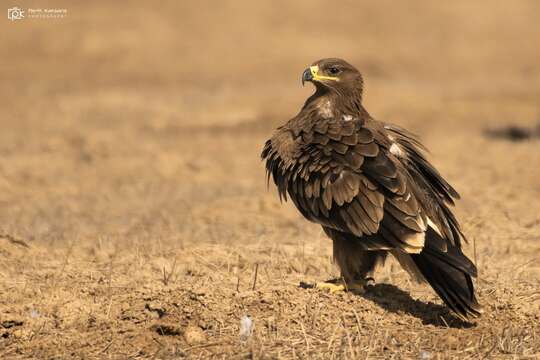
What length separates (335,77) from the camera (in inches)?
297

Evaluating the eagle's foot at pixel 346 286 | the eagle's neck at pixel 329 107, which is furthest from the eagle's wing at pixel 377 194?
the eagle's foot at pixel 346 286

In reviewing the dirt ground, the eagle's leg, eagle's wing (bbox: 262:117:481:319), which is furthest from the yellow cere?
the dirt ground

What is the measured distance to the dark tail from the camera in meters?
5.91

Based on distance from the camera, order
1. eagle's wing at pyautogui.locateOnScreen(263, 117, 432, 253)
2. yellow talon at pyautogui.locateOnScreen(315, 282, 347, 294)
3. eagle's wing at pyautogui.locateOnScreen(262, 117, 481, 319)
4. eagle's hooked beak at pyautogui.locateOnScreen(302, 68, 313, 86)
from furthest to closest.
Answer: eagle's hooked beak at pyautogui.locateOnScreen(302, 68, 313, 86) < yellow talon at pyautogui.locateOnScreen(315, 282, 347, 294) < eagle's wing at pyautogui.locateOnScreen(263, 117, 432, 253) < eagle's wing at pyautogui.locateOnScreen(262, 117, 481, 319)

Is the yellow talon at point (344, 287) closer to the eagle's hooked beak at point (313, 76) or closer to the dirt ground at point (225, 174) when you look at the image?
the dirt ground at point (225, 174)

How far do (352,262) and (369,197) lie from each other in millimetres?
566

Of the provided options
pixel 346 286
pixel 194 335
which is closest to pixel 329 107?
pixel 346 286

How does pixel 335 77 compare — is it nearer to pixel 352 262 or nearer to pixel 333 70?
pixel 333 70

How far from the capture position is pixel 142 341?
5.84 metres

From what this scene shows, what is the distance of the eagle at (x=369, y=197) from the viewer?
6.04 metres

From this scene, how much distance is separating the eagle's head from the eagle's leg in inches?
53.4

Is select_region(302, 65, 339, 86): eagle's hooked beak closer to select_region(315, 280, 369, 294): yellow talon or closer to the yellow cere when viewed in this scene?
the yellow cere

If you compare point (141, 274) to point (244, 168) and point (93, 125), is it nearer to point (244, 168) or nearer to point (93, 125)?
point (244, 168)

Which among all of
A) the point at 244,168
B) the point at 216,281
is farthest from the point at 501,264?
the point at 244,168
